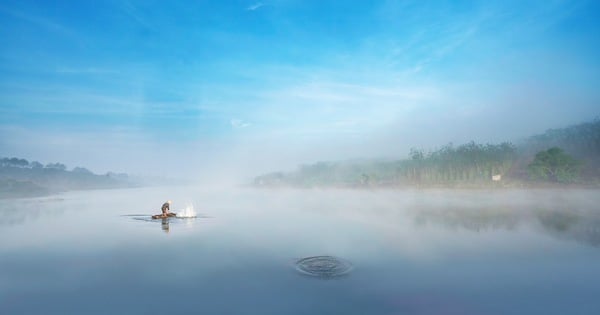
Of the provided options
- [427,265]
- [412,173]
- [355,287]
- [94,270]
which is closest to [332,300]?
[355,287]

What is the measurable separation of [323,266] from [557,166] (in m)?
103

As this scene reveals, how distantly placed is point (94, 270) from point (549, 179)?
11857 cm

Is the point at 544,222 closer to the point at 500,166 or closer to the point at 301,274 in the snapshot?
the point at 301,274

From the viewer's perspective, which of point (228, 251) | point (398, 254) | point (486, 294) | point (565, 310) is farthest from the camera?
point (228, 251)

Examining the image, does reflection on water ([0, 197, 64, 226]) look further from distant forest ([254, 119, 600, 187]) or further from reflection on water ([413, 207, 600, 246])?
distant forest ([254, 119, 600, 187])

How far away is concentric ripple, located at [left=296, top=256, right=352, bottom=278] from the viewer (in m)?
17.9

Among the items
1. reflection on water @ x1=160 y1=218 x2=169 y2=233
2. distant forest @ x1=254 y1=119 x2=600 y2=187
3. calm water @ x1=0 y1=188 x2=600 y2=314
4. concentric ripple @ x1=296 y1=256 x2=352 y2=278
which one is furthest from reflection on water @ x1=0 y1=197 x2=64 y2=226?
distant forest @ x1=254 y1=119 x2=600 y2=187

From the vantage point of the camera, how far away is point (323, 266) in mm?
19312

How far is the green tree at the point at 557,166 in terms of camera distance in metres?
89.1

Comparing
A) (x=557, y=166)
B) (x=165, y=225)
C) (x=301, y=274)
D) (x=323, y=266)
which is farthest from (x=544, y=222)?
(x=557, y=166)

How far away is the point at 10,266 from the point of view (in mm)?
21312

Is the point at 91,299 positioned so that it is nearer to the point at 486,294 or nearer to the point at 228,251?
the point at 228,251

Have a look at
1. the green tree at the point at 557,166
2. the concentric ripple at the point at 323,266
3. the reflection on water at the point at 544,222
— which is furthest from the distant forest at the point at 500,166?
the concentric ripple at the point at 323,266

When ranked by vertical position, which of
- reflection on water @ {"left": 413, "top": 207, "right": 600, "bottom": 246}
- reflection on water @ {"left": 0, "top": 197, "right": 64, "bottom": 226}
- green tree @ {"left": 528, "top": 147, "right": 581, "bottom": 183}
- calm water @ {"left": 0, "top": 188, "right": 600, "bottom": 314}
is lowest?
reflection on water @ {"left": 413, "top": 207, "right": 600, "bottom": 246}
